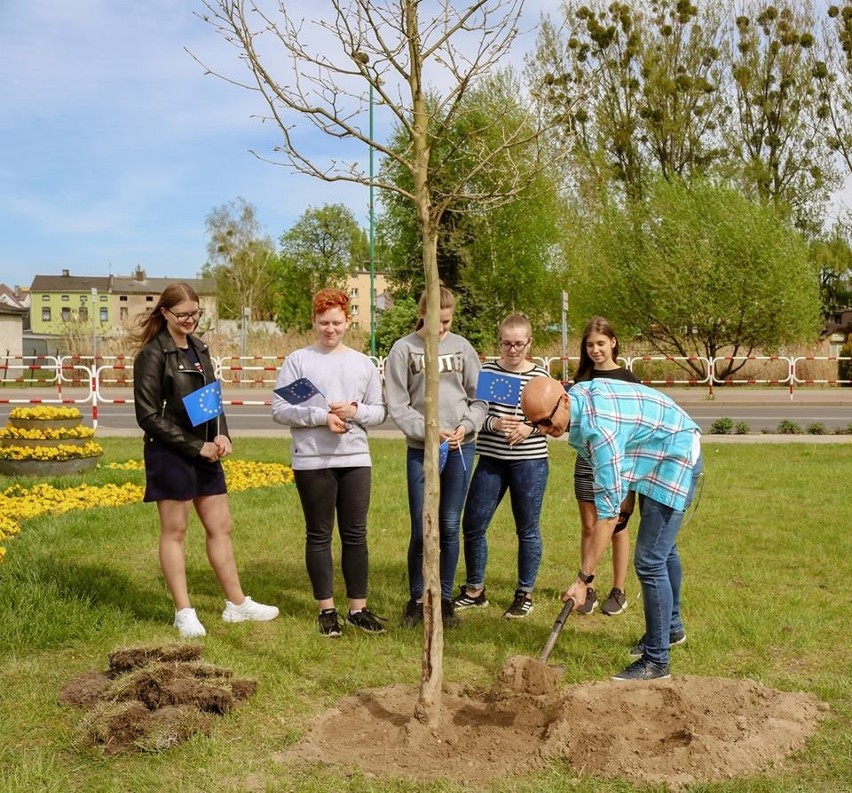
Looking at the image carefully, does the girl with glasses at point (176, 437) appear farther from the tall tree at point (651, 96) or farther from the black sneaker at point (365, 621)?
the tall tree at point (651, 96)

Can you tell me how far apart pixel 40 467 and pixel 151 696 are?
6.87 metres

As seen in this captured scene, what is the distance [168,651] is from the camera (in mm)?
4406

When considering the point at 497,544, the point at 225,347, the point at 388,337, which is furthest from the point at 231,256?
the point at 497,544

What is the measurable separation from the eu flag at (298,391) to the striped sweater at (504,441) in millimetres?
1071

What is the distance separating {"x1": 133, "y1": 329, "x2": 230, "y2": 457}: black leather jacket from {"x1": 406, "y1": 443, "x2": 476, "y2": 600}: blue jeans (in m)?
1.15

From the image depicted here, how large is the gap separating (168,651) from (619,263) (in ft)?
100

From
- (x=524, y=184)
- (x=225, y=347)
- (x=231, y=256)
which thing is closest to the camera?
(x=524, y=184)

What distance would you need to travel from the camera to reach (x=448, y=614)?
18.2ft

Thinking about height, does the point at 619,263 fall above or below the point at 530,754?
above

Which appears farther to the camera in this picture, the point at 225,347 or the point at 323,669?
the point at 225,347

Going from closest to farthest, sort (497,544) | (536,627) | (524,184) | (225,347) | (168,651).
Result: 1. (524,184)
2. (168,651)
3. (536,627)
4. (497,544)
5. (225,347)

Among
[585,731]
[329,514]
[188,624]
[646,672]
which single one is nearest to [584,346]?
[329,514]

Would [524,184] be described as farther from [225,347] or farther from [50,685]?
[225,347]

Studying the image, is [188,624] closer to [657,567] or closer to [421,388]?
[421,388]
